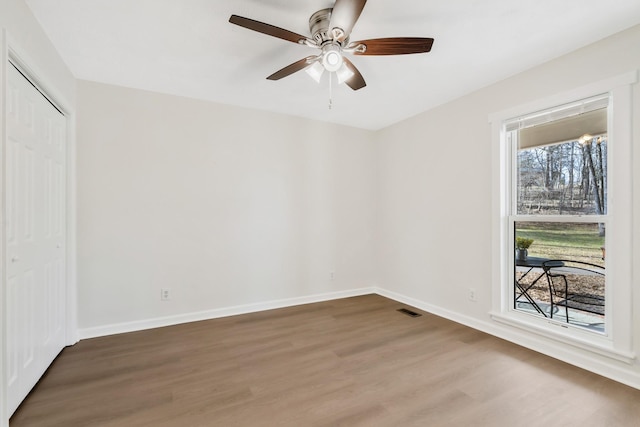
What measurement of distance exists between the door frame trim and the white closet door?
6 centimetres

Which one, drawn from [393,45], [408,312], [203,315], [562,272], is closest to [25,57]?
[393,45]

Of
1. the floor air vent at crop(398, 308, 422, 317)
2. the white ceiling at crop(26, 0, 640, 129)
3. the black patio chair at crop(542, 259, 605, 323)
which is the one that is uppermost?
the white ceiling at crop(26, 0, 640, 129)

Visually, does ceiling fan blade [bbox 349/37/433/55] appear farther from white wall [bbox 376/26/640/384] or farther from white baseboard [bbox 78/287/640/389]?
white baseboard [bbox 78/287/640/389]

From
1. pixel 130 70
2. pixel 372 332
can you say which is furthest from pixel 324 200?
pixel 130 70

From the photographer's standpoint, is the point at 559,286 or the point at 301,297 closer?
the point at 559,286

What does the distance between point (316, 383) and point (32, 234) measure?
2230 millimetres

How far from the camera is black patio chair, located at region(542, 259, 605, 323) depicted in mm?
2369

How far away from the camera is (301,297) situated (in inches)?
155

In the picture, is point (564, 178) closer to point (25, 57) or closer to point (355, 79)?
point (355, 79)

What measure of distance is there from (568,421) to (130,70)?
4.18m

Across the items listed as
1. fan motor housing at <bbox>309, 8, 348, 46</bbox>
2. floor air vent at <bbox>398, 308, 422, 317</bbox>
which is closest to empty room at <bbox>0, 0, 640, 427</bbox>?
fan motor housing at <bbox>309, 8, 348, 46</bbox>

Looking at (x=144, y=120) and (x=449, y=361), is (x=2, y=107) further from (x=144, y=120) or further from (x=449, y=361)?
(x=449, y=361)

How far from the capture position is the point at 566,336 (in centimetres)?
240

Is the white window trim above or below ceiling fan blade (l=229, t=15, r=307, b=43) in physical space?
below
